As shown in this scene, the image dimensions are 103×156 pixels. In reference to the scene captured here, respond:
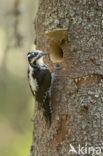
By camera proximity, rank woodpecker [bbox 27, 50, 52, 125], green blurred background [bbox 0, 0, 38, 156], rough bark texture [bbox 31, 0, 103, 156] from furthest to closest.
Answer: green blurred background [bbox 0, 0, 38, 156], woodpecker [bbox 27, 50, 52, 125], rough bark texture [bbox 31, 0, 103, 156]

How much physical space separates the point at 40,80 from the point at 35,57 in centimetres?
27

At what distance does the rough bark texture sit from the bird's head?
26 cm

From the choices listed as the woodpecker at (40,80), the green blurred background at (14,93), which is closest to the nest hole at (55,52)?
the woodpecker at (40,80)

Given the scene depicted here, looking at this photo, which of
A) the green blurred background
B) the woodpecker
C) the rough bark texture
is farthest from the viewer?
the green blurred background

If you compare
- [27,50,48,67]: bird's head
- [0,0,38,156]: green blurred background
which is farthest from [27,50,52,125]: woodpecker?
[0,0,38,156]: green blurred background

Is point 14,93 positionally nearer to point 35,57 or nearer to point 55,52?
point 35,57

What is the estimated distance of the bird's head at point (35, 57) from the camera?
4.58 m

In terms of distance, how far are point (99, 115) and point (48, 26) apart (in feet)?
3.50

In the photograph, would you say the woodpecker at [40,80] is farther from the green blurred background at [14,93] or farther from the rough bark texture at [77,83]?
the green blurred background at [14,93]

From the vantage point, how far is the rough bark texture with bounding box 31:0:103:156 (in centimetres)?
419

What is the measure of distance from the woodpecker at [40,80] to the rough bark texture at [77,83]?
0.27 ft

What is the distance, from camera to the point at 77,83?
14.1 ft

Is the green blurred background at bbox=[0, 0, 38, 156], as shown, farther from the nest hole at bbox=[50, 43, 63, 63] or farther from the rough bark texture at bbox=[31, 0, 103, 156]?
the rough bark texture at bbox=[31, 0, 103, 156]

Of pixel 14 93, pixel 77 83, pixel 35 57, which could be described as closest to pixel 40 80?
pixel 35 57
